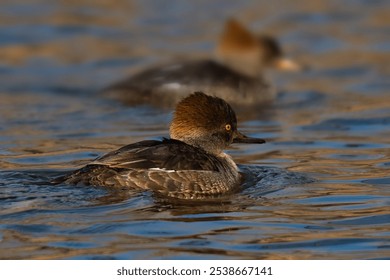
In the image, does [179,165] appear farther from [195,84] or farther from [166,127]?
[195,84]

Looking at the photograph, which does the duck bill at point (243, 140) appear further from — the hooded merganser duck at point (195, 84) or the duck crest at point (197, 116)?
the hooded merganser duck at point (195, 84)

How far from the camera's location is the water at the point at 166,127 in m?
7.12

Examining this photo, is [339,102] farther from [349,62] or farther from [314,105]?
[349,62]

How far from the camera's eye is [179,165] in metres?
8.30

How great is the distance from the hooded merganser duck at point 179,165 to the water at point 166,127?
0.13m

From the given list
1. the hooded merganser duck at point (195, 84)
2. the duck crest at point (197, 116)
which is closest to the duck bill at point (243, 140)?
the duck crest at point (197, 116)

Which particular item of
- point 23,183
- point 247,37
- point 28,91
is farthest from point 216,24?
point 23,183

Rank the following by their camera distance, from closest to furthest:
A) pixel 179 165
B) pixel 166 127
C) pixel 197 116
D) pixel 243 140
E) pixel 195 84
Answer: pixel 179 165 → pixel 197 116 → pixel 243 140 → pixel 166 127 → pixel 195 84

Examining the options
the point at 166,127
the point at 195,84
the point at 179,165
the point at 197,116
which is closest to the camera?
the point at 179,165

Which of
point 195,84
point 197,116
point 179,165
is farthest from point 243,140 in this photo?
point 195,84

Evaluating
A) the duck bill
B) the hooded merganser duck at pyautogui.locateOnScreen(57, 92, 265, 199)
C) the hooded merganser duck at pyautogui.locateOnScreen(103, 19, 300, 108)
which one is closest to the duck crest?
the hooded merganser duck at pyautogui.locateOnScreen(57, 92, 265, 199)

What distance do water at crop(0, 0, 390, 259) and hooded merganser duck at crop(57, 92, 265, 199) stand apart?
128 mm

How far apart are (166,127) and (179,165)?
3562 millimetres

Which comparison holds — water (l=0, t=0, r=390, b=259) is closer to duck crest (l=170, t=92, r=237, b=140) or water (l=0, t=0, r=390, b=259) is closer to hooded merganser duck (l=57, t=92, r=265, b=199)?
hooded merganser duck (l=57, t=92, r=265, b=199)
